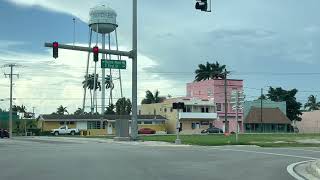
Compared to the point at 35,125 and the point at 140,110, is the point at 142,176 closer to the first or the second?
the point at 35,125

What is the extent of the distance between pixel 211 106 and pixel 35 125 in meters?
34.3

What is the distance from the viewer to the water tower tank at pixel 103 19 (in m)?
88.5

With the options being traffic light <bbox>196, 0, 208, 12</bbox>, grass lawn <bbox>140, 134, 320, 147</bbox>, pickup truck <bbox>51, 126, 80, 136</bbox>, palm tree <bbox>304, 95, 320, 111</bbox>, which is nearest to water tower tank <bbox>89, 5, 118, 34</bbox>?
pickup truck <bbox>51, 126, 80, 136</bbox>

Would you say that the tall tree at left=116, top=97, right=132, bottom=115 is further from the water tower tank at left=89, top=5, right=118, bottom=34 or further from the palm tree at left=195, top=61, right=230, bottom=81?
the water tower tank at left=89, top=5, right=118, bottom=34

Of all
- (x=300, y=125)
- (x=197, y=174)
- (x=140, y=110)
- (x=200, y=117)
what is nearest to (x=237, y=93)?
(x=197, y=174)

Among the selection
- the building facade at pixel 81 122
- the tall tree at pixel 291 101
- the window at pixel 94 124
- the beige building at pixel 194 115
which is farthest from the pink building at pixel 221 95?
the window at pixel 94 124

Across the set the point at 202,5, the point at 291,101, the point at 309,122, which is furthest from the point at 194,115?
the point at 202,5

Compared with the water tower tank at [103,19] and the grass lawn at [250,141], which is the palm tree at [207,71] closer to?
the water tower tank at [103,19]

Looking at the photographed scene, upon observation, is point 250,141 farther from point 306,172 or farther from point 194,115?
point 194,115

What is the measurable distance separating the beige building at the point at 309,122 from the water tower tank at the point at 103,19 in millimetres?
59877

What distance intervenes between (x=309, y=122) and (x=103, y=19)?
65985 mm

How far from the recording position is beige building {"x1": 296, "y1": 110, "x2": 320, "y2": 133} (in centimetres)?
13025

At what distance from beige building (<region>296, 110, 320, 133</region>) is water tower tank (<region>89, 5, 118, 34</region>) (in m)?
59.9

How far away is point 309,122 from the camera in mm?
133625
